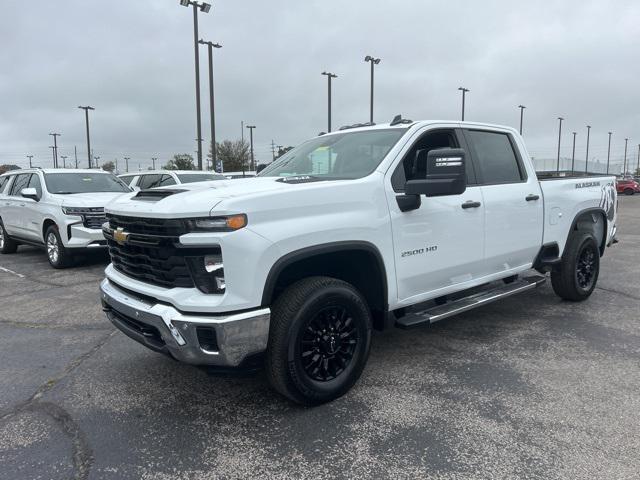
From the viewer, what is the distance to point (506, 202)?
4586mm

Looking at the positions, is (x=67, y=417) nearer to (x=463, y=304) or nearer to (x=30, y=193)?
(x=463, y=304)

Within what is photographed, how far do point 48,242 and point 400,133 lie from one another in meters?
7.40

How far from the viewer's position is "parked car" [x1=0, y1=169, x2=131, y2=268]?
8258 mm

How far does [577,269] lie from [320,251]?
12.8 feet

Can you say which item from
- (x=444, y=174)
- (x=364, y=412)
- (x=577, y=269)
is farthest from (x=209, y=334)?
(x=577, y=269)

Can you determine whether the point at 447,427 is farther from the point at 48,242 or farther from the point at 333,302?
the point at 48,242

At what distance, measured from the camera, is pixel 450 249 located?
405 cm

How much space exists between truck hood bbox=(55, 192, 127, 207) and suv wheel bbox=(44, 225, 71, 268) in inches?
20.9

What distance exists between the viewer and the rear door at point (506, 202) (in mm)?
4488

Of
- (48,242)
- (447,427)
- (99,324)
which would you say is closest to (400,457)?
(447,427)

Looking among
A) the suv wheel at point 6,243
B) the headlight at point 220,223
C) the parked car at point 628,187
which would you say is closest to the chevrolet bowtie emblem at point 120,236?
the headlight at point 220,223

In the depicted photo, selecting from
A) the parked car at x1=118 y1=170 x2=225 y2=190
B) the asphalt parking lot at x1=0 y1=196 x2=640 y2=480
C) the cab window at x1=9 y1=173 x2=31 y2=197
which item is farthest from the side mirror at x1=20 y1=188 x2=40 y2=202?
the asphalt parking lot at x1=0 y1=196 x2=640 y2=480

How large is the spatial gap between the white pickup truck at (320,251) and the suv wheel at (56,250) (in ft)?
17.6

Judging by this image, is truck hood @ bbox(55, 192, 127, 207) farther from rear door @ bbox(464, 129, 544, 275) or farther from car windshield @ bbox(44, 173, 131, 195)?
rear door @ bbox(464, 129, 544, 275)
